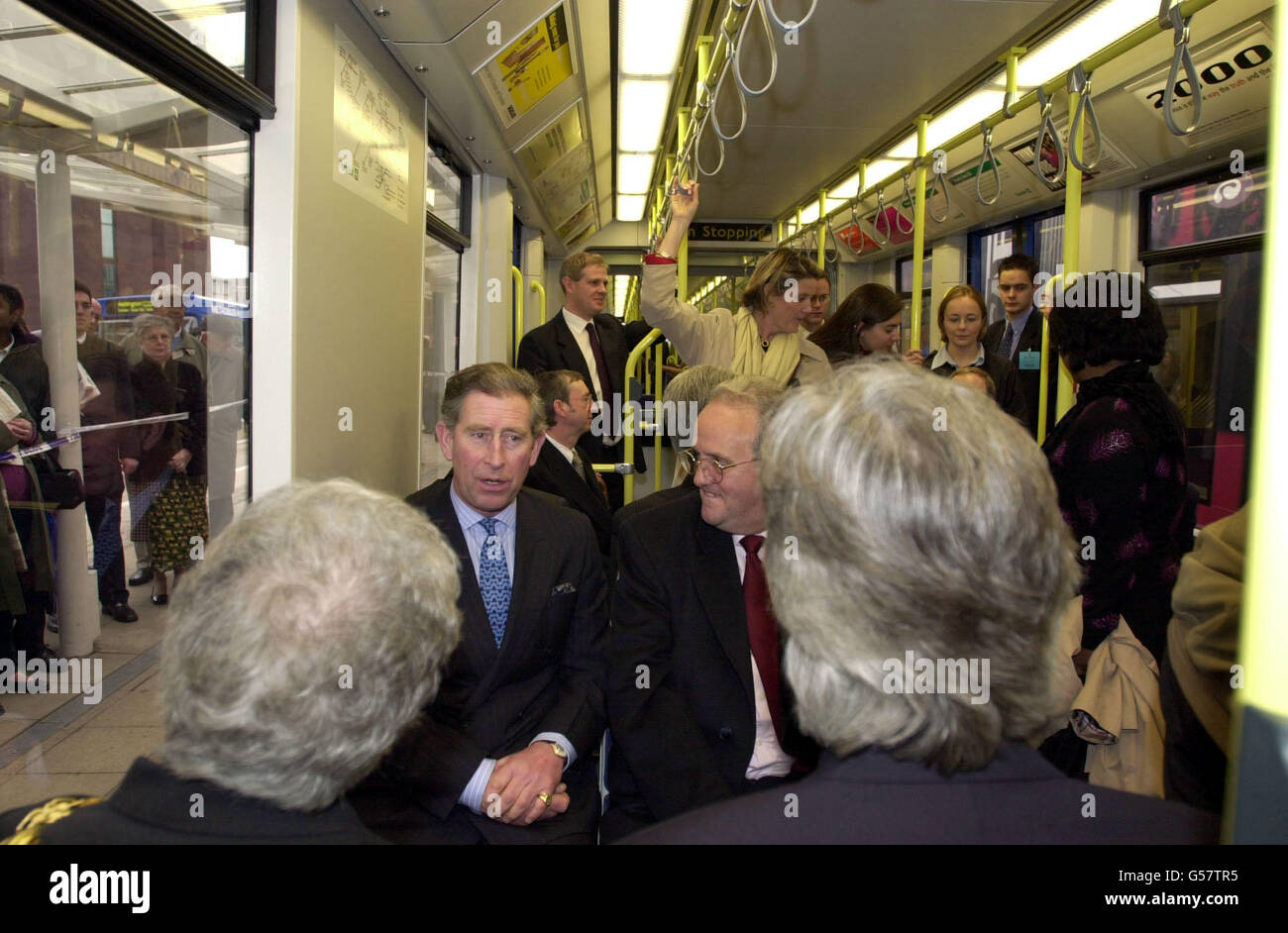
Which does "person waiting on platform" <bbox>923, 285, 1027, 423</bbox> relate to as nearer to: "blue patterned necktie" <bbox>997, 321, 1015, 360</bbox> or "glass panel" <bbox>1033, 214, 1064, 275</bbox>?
"blue patterned necktie" <bbox>997, 321, 1015, 360</bbox>

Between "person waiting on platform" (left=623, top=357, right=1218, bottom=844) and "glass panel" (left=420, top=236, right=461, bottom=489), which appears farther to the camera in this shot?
"glass panel" (left=420, top=236, right=461, bottom=489)

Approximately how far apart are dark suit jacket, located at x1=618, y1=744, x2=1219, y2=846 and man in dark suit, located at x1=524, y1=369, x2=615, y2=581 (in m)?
2.14

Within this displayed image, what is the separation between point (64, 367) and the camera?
5.92 ft

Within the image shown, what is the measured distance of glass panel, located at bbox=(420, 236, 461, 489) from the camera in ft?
14.6

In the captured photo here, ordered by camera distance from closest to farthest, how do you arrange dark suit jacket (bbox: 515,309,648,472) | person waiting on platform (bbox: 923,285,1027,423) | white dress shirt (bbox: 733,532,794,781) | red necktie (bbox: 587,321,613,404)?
white dress shirt (bbox: 733,532,794,781), person waiting on platform (bbox: 923,285,1027,423), dark suit jacket (bbox: 515,309,648,472), red necktie (bbox: 587,321,613,404)

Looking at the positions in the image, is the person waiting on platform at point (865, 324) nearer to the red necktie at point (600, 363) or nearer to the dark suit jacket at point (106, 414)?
the red necktie at point (600, 363)

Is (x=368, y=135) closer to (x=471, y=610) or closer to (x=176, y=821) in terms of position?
(x=471, y=610)

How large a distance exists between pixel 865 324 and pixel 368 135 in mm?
2052

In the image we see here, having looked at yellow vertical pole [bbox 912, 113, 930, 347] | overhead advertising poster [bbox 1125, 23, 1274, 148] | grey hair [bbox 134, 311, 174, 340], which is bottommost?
grey hair [bbox 134, 311, 174, 340]

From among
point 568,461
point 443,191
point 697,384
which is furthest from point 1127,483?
point 443,191

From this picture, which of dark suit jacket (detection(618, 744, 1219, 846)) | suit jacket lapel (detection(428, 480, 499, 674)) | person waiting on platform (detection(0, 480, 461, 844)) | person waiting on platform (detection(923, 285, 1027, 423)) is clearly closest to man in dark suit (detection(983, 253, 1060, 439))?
person waiting on platform (detection(923, 285, 1027, 423))

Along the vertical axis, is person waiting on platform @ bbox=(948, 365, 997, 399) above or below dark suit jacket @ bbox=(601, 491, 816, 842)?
above

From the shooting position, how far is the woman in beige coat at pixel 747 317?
3275 millimetres
